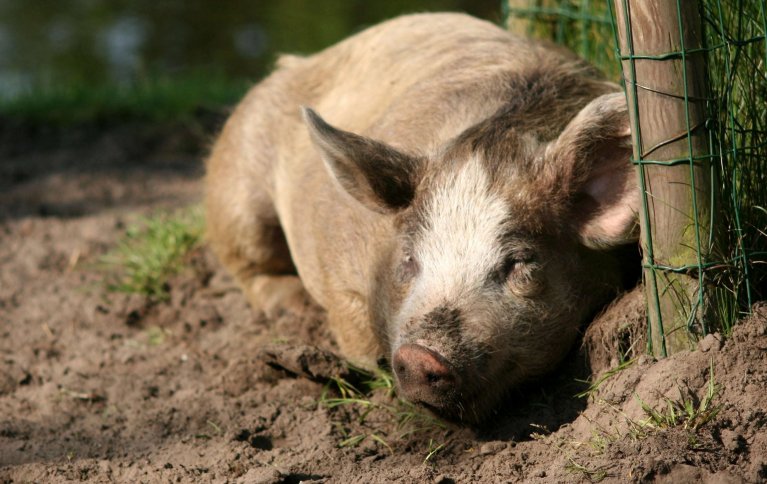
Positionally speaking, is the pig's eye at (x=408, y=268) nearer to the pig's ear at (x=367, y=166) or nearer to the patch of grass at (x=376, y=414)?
the pig's ear at (x=367, y=166)

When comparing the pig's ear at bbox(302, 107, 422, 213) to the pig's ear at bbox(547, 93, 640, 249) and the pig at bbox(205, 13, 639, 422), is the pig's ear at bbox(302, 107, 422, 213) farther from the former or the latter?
the pig's ear at bbox(547, 93, 640, 249)

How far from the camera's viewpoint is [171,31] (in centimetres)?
1755

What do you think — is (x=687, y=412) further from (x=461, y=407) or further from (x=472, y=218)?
(x=472, y=218)

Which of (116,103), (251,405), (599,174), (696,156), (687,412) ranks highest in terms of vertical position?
(696,156)

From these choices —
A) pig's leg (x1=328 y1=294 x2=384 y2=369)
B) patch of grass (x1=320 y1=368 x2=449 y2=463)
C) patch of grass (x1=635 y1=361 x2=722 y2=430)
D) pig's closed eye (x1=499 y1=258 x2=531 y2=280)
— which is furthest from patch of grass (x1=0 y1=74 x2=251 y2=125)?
patch of grass (x1=635 y1=361 x2=722 y2=430)

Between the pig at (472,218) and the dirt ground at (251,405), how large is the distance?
0.82ft

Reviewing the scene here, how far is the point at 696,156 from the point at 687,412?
900 mm

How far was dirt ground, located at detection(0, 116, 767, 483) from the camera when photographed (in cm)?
361

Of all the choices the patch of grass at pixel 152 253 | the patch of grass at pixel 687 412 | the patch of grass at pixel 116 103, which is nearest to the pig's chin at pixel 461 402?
the patch of grass at pixel 687 412

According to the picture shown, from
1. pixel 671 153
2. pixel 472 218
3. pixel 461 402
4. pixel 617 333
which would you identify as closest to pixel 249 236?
pixel 472 218

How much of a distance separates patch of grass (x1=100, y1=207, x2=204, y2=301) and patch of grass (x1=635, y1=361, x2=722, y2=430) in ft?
11.2

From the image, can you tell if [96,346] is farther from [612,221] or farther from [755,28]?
[755,28]

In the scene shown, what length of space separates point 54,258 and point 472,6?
11140 mm

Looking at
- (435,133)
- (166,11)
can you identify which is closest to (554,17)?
(435,133)
